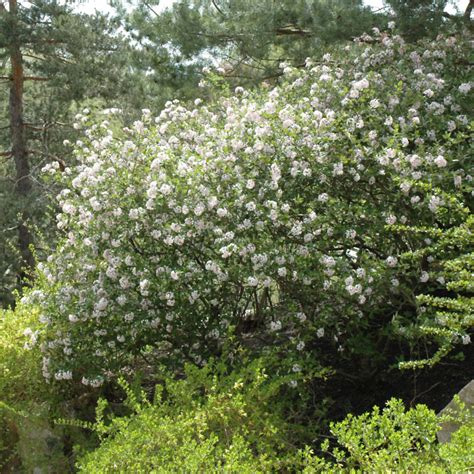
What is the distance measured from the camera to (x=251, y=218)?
185 inches

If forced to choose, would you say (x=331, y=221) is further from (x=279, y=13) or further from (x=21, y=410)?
(x=279, y=13)

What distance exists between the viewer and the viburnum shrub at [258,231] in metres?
4.62

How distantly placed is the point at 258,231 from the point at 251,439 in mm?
1409

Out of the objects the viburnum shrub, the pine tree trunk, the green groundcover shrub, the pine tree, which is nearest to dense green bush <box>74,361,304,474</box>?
the green groundcover shrub

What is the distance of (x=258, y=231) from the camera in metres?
4.71

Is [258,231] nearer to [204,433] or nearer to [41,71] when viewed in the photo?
[204,433]

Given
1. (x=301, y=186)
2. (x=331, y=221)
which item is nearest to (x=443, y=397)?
(x=331, y=221)

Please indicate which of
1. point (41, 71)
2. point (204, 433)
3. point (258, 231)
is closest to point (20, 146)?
point (41, 71)

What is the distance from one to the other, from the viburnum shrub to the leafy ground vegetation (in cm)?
1

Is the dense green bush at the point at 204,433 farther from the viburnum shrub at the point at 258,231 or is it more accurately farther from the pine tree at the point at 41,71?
the pine tree at the point at 41,71

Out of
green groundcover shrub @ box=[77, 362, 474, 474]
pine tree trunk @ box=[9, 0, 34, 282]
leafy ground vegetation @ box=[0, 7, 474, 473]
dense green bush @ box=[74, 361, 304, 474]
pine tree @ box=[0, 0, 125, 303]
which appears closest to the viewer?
green groundcover shrub @ box=[77, 362, 474, 474]

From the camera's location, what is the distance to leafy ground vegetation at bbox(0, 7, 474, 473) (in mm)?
4555

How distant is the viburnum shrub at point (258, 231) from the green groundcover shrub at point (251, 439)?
0.50m

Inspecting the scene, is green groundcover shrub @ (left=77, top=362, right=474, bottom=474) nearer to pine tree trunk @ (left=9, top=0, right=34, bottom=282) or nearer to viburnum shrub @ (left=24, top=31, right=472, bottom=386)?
viburnum shrub @ (left=24, top=31, right=472, bottom=386)
